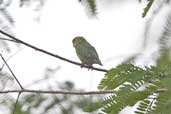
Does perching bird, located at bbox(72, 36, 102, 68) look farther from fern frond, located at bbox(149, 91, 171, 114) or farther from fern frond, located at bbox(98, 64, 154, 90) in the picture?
fern frond, located at bbox(149, 91, 171, 114)

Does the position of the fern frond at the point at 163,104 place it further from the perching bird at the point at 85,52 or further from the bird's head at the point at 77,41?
the bird's head at the point at 77,41

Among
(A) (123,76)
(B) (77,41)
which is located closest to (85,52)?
(B) (77,41)

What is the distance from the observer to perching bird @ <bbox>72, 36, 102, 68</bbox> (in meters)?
4.46

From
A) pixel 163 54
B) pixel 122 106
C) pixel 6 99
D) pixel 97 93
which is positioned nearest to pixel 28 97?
pixel 6 99

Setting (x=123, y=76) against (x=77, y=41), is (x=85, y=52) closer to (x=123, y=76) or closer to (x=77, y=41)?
(x=77, y=41)

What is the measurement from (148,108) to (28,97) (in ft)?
6.27

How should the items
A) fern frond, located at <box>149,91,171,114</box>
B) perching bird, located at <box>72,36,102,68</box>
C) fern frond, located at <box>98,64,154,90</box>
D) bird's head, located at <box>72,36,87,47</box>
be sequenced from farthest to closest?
bird's head, located at <box>72,36,87,47</box>
perching bird, located at <box>72,36,102,68</box>
fern frond, located at <box>98,64,154,90</box>
fern frond, located at <box>149,91,171,114</box>

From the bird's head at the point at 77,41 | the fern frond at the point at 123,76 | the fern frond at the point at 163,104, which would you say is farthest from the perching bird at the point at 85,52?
the fern frond at the point at 163,104

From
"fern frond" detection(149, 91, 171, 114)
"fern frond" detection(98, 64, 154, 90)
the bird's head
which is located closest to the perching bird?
the bird's head

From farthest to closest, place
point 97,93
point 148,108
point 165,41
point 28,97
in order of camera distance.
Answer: point 28,97
point 97,93
point 165,41
point 148,108

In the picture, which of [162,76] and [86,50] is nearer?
[162,76]

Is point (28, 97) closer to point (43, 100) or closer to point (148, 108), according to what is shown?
point (43, 100)

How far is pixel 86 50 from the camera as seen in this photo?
4.89 metres

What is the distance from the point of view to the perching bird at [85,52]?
175 inches
